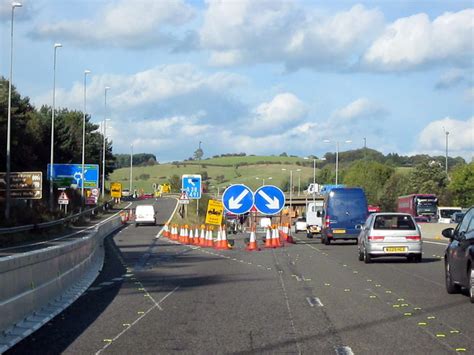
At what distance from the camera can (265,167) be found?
185 m

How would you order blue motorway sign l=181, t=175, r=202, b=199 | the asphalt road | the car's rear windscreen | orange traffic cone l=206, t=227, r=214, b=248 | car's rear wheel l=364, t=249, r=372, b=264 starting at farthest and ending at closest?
blue motorway sign l=181, t=175, r=202, b=199 → orange traffic cone l=206, t=227, r=214, b=248 → the car's rear windscreen → car's rear wheel l=364, t=249, r=372, b=264 → the asphalt road

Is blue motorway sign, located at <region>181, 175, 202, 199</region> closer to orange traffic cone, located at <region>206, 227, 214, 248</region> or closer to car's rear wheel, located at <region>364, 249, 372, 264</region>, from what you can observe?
orange traffic cone, located at <region>206, 227, 214, 248</region>

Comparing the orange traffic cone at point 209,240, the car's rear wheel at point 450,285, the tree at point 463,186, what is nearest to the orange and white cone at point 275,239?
the orange traffic cone at point 209,240

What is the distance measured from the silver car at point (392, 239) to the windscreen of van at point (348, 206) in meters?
14.8

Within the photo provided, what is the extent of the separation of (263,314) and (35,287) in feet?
11.8

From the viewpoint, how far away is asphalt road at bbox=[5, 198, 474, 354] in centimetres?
1059

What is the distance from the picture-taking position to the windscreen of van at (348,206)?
137 feet

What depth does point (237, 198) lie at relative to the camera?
110 ft

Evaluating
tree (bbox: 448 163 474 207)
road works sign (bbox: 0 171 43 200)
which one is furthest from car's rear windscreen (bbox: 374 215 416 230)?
tree (bbox: 448 163 474 207)

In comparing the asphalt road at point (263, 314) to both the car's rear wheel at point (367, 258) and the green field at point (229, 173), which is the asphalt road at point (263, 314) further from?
the green field at point (229, 173)

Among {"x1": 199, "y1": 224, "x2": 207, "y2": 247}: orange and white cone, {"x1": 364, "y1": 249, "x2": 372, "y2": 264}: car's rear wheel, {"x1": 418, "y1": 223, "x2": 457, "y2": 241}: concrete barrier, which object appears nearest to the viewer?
{"x1": 364, "y1": 249, "x2": 372, "y2": 264}: car's rear wheel

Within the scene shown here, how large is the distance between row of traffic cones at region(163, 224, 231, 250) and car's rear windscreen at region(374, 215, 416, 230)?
34.9 ft

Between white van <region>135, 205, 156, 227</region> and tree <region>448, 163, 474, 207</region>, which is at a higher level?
tree <region>448, 163, 474, 207</region>

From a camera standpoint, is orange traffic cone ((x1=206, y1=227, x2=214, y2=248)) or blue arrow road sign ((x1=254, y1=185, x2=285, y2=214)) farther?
orange traffic cone ((x1=206, y1=227, x2=214, y2=248))
